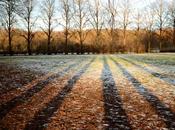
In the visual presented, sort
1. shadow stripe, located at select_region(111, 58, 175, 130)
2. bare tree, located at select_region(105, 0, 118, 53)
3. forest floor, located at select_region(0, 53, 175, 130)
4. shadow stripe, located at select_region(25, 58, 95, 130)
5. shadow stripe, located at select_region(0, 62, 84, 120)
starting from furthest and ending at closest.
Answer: bare tree, located at select_region(105, 0, 118, 53)
shadow stripe, located at select_region(0, 62, 84, 120)
shadow stripe, located at select_region(111, 58, 175, 130)
forest floor, located at select_region(0, 53, 175, 130)
shadow stripe, located at select_region(25, 58, 95, 130)

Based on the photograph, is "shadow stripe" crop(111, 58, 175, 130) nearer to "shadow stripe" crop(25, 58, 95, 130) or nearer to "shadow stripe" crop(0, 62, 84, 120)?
"shadow stripe" crop(25, 58, 95, 130)

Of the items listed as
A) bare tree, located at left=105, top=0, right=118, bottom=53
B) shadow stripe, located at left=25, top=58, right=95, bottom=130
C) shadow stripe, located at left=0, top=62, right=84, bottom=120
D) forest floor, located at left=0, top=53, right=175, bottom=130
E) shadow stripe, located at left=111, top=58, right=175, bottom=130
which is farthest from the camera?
bare tree, located at left=105, top=0, right=118, bottom=53

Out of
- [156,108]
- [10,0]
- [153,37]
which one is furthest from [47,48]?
[156,108]

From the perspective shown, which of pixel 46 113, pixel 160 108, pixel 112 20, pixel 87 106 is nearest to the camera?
pixel 46 113

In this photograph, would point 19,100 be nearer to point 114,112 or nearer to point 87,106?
point 87,106

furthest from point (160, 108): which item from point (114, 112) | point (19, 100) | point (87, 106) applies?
point (19, 100)

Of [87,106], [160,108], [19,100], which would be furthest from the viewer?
[19,100]

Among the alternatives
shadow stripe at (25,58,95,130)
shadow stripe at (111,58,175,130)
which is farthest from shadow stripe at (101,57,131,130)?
shadow stripe at (25,58,95,130)

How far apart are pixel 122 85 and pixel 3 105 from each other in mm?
5066

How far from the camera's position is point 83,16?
198ft

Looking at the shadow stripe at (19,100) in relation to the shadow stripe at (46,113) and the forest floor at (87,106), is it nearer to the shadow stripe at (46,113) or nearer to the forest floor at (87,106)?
the forest floor at (87,106)

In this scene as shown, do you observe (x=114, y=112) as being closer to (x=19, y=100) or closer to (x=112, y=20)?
(x=19, y=100)

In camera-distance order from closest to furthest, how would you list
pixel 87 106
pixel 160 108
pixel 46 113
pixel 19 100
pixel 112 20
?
1. pixel 46 113
2. pixel 160 108
3. pixel 87 106
4. pixel 19 100
5. pixel 112 20

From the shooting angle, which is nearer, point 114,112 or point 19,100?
point 114,112
